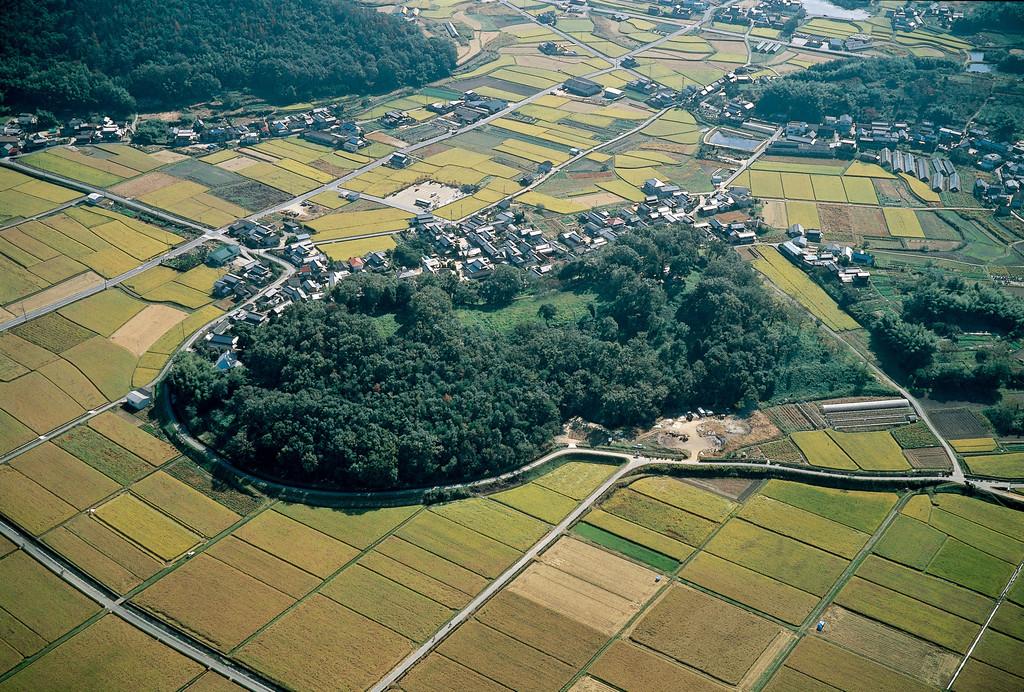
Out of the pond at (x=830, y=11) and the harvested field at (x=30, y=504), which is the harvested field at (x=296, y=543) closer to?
the harvested field at (x=30, y=504)

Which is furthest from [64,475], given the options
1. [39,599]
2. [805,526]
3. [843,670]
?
[843,670]

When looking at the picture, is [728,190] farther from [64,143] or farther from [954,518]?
[64,143]

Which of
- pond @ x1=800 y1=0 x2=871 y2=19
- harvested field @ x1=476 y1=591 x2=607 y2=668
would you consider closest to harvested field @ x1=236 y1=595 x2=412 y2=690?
harvested field @ x1=476 y1=591 x2=607 y2=668

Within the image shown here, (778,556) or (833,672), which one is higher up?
(778,556)

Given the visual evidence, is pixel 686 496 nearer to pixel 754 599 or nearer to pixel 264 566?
pixel 754 599

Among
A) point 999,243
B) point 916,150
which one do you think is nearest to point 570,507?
point 999,243

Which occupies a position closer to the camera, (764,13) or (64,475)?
(64,475)
